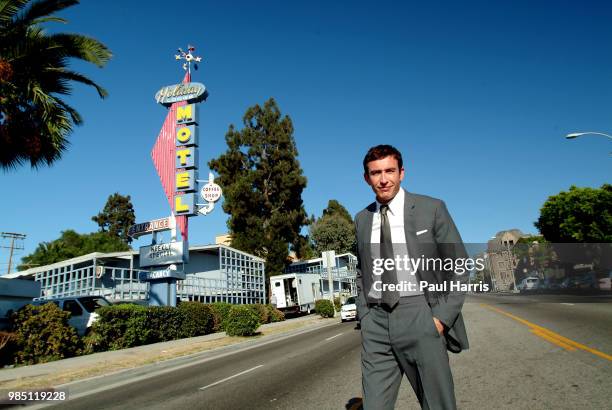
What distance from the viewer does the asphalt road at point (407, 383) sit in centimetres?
562

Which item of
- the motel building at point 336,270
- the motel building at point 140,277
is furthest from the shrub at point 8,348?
the motel building at point 336,270

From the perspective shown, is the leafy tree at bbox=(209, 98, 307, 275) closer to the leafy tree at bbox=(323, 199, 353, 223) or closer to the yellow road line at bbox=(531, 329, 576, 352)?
the leafy tree at bbox=(323, 199, 353, 223)

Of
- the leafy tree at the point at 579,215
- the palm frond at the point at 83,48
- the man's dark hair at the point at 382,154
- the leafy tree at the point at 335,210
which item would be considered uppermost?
the leafy tree at the point at 335,210

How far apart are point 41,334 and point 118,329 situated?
3.04 metres

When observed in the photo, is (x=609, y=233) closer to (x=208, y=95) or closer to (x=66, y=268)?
(x=208, y=95)

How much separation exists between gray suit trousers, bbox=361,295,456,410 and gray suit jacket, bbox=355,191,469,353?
0.29 feet

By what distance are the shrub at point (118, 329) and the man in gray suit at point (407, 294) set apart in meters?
14.8

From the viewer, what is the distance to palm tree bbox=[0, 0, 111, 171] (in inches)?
527

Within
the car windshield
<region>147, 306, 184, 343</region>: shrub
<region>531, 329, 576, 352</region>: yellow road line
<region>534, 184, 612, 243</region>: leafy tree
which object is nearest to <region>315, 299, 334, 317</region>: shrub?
<region>147, 306, 184, 343</region>: shrub

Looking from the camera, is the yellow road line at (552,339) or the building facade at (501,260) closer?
the yellow road line at (552,339)

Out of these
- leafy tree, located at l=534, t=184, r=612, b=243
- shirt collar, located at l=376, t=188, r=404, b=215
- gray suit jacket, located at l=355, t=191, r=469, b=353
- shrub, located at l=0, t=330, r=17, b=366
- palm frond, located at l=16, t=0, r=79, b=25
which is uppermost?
palm frond, located at l=16, t=0, r=79, b=25

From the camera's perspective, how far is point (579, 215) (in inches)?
1745

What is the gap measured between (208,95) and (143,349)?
20944 mm

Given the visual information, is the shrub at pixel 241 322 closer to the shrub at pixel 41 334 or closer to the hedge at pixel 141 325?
the hedge at pixel 141 325
